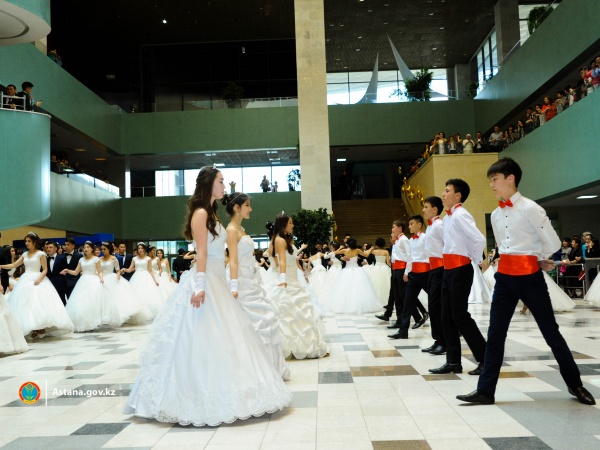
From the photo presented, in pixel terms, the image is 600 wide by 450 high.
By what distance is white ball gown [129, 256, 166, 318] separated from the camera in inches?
556

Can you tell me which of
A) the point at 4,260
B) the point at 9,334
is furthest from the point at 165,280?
the point at 9,334

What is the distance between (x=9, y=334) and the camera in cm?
857

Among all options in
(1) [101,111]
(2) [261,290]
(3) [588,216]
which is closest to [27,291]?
(2) [261,290]

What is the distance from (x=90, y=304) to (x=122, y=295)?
108 cm

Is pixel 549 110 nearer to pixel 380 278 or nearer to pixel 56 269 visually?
pixel 380 278

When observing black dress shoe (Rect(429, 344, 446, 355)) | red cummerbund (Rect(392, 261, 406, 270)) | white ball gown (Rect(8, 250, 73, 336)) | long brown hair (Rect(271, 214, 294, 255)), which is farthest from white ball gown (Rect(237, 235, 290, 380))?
white ball gown (Rect(8, 250, 73, 336))

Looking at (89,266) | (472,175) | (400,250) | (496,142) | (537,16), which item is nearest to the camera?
(400,250)

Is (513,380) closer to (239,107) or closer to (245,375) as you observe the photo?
(245,375)

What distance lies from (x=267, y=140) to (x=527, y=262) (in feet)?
87.6

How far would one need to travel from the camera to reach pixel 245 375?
4387 millimetres

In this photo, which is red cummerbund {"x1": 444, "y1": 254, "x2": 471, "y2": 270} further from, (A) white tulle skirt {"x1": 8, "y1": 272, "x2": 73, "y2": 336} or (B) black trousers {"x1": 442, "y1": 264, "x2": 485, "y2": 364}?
(A) white tulle skirt {"x1": 8, "y1": 272, "x2": 73, "y2": 336}

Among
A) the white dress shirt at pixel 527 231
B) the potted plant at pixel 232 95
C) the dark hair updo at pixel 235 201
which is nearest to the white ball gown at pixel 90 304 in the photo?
the dark hair updo at pixel 235 201

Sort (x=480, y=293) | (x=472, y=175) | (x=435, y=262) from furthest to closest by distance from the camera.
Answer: (x=472, y=175), (x=480, y=293), (x=435, y=262)

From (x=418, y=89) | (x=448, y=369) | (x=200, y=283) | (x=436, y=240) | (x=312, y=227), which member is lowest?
(x=448, y=369)
